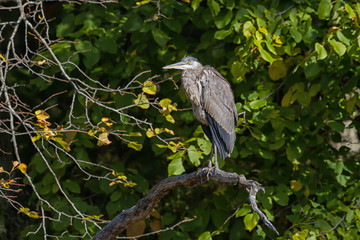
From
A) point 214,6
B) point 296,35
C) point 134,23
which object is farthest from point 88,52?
point 296,35

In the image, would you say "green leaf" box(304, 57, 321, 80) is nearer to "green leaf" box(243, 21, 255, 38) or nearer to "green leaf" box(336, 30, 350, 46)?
"green leaf" box(336, 30, 350, 46)

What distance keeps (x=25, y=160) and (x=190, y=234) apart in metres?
1.43

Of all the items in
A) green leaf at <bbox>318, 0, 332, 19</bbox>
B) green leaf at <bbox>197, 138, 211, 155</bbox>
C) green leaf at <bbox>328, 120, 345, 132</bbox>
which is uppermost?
green leaf at <bbox>318, 0, 332, 19</bbox>

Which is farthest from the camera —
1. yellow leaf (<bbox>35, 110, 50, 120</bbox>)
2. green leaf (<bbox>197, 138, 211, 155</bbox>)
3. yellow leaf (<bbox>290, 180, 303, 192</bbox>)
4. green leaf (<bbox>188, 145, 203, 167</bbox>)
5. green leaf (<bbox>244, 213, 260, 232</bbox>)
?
yellow leaf (<bbox>290, 180, 303, 192</bbox>)

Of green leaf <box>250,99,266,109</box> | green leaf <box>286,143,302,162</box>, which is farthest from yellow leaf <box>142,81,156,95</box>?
green leaf <box>286,143,302,162</box>

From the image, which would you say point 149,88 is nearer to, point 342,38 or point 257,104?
point 257,104

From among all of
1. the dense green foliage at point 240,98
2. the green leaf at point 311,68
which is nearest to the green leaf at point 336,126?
the dense green foliage at point 240,98

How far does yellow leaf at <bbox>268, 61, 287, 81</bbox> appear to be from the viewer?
3715 mm

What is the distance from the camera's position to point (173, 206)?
15.6 feet

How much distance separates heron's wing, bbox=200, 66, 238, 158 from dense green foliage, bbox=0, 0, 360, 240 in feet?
0.38

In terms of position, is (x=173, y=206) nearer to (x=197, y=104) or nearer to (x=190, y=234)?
(x=190, y=234)

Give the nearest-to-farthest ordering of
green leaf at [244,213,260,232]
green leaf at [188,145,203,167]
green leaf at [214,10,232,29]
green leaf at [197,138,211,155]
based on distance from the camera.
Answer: green leaf at [188,145,203,167], green leaf at [197,138,211,155], green leaf at [244,213,260,232], green leaf at [214,10,232,29]

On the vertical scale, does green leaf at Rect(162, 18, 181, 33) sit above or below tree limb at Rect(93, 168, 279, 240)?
above

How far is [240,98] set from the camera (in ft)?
12.9
